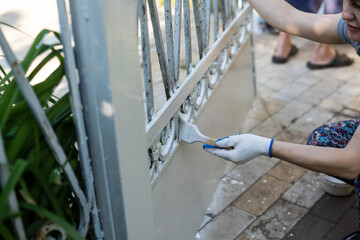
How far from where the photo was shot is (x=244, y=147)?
5.56 ft

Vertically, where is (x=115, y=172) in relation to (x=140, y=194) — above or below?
above

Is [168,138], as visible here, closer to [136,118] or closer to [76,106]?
[136,118]

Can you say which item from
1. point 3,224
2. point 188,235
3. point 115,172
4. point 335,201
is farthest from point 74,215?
point 335,201

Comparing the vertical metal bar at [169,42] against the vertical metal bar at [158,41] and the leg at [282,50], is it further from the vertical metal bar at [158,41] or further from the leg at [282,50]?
the leg at [282,50]

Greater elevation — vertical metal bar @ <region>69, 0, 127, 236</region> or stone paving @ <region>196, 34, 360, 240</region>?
vertical metal bar @ <region>69, 0, 127, 236</region>

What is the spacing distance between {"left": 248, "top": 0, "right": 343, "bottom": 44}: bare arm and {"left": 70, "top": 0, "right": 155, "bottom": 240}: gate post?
3.56 ft

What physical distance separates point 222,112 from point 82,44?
58.4 inches

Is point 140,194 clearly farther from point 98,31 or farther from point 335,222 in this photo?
point 335,222

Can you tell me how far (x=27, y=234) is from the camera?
1.03 m

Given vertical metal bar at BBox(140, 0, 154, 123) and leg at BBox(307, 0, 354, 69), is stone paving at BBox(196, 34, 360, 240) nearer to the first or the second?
leg at BBox(307, 0, 354, 69)

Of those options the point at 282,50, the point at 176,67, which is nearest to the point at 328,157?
the point at 176,67

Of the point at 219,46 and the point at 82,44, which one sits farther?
the point at 219,46

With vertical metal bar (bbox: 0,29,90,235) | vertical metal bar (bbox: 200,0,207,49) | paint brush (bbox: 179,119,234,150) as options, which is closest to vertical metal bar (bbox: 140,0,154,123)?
paint brush (bbox: 179,119,234,150)

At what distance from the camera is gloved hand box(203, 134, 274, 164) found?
1.68 metres
